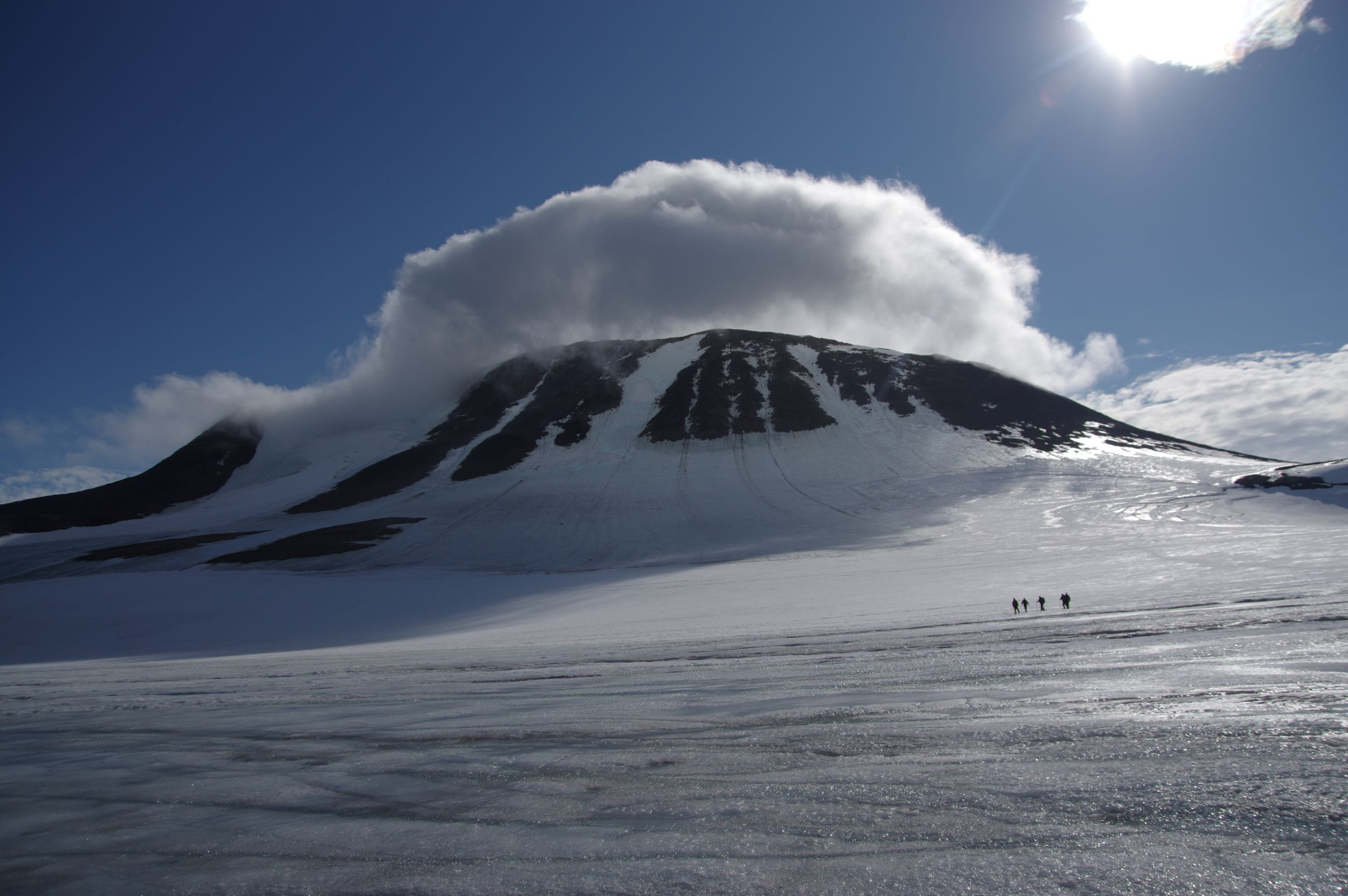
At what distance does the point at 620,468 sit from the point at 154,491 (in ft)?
193

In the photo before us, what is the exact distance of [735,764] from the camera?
4.24 m

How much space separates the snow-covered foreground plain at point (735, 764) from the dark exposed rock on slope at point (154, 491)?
72.2m

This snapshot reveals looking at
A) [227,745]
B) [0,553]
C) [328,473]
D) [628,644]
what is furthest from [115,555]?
[227,745]

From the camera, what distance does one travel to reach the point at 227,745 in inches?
221

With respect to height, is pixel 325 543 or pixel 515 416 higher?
pixel 515 416

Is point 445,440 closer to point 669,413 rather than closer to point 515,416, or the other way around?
point 515,416

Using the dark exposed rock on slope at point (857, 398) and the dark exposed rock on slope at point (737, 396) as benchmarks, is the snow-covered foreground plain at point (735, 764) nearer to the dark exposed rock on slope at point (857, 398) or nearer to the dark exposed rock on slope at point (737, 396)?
the dark exposed rock on slope at point (737, 396)

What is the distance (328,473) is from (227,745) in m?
80.0

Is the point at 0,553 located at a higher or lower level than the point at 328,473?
lower

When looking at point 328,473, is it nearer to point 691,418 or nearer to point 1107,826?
point 691,418

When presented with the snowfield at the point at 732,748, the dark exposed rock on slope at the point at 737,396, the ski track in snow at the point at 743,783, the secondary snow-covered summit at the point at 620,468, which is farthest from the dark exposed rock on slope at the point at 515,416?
the ski track in snow at the point at 743,783

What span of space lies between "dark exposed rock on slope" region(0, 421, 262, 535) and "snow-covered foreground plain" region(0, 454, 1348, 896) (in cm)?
7217

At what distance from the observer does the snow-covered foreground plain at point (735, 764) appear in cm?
291

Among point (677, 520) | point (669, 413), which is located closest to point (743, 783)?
point (677, 520)
